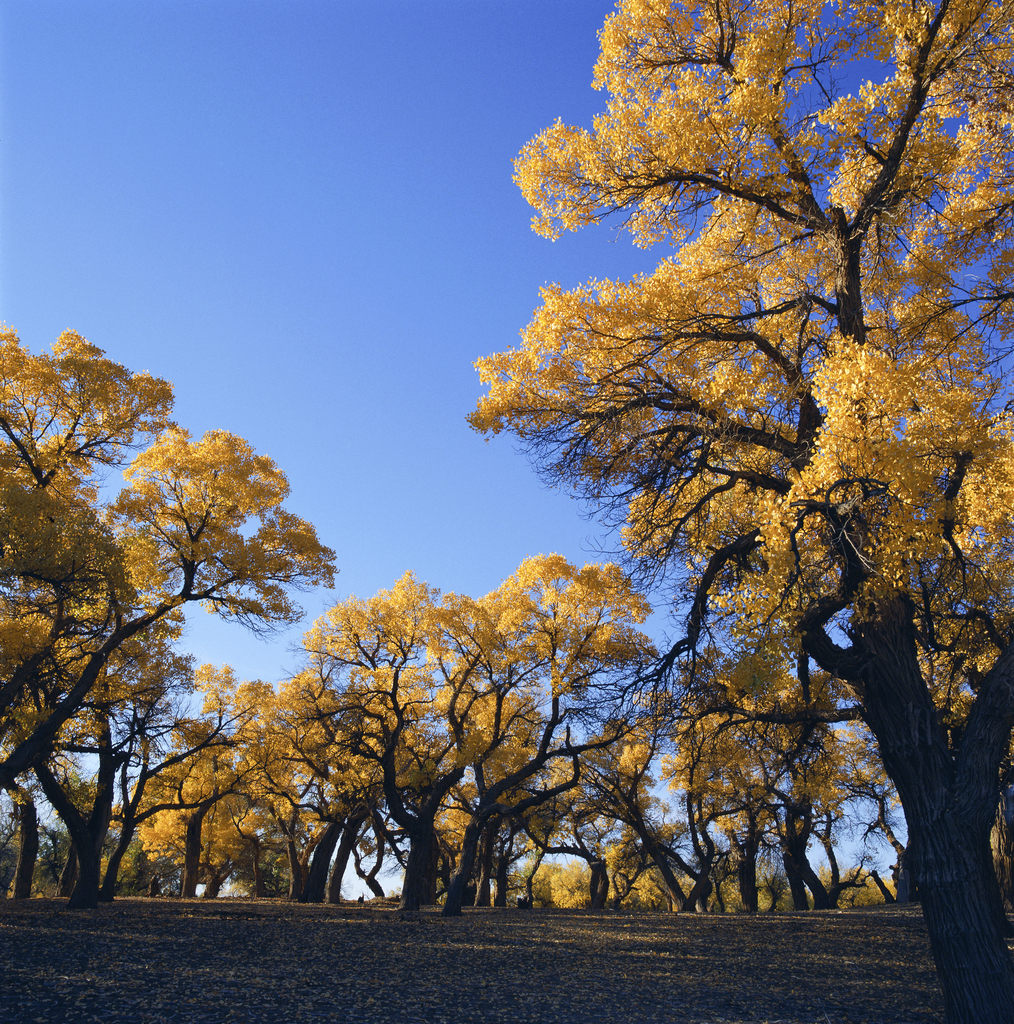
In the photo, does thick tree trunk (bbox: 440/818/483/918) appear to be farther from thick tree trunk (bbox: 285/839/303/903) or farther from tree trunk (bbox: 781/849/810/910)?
thick tree trunk (bbox: 285/839/303/903)

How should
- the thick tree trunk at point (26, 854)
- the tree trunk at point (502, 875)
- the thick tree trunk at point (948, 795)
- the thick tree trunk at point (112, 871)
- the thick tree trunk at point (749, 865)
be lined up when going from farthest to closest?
the tree trunk at point (502, 875)
the thick tree trunk at point (749, 865)
the thick tree trunk at point (26, 854)
the thick tree trunk at point (112, 871)
the thick tree trunk at point (948, 795)

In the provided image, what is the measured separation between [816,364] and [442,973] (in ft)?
27.8

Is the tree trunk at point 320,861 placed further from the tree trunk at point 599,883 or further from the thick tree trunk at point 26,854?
the tree trunk at point 599,883

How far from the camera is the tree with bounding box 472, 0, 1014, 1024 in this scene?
6.07 m

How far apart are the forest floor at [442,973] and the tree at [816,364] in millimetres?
A: 2655

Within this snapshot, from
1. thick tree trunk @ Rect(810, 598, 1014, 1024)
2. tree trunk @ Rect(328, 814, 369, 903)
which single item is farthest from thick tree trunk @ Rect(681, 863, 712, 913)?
thick tree trunk @ Rect(810, 598, 1014, 1024)

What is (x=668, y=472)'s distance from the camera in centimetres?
812

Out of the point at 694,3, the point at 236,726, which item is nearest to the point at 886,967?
the point at 694,3

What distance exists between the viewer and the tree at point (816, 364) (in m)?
6.07

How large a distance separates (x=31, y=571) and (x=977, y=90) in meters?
14.0

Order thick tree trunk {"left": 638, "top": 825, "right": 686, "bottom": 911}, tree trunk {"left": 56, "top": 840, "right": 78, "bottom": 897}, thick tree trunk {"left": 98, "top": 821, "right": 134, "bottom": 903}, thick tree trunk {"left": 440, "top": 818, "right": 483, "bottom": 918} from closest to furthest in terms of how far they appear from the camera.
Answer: thick tree trunk {"left": 440, "top": 818, "right": 483, "bottom": 918} → thick tree trunk {"left": 98, "top": 821, "right": 134, "bottom": 903} → thick tree trunk {"left": 638, "top": 825, "right": 686, "bottom": 911} → tree trunk {"left": 56, "top": 840, "right": 78, "bottom": 897}

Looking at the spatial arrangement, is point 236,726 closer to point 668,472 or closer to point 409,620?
point 409,620

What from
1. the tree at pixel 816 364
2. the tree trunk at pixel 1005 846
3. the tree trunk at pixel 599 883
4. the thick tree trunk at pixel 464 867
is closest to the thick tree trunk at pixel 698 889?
the tree trunk at pixel 599 883

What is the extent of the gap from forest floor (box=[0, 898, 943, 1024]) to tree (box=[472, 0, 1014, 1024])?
265 centimetres
